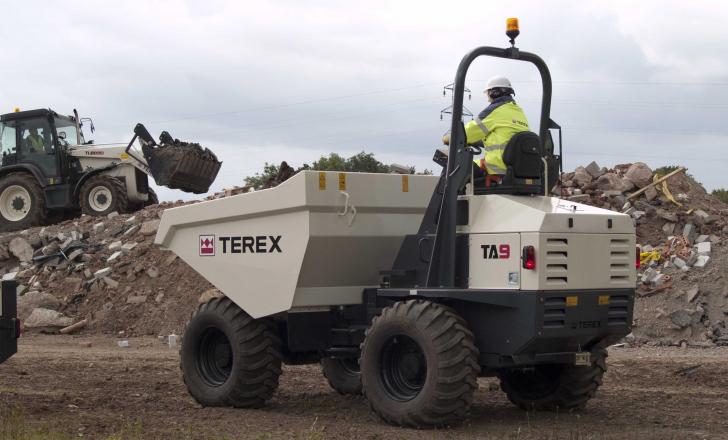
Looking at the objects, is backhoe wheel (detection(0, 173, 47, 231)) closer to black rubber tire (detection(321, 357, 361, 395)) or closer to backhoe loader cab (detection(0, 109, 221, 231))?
backhoe loader cab (detection(0, 109, 221, 231))

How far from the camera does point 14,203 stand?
24.4 meters

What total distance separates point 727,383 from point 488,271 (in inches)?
164

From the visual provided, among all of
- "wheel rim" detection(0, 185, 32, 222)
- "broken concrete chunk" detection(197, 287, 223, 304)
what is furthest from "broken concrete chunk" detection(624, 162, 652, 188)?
"wheel rim" detection(0, 185, 32, 222)

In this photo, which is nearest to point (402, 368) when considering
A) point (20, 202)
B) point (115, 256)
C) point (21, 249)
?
point (115, 256)

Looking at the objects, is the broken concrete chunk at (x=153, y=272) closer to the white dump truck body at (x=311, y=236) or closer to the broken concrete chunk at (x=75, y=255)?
the broken concrete chunk at (x=75, y=255)

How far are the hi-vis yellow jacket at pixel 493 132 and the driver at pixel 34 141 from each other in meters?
17.5

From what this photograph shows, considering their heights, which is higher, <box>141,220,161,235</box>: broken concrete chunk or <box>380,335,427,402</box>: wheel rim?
<box>141,220,161,235</box>: broken concrete chunk

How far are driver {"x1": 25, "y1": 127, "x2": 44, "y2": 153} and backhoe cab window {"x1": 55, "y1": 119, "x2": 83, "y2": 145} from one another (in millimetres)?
445

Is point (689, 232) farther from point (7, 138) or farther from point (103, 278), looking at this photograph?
point (7, 138)

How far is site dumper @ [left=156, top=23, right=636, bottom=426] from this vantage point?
7.67 meters

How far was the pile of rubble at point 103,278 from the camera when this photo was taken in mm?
18281

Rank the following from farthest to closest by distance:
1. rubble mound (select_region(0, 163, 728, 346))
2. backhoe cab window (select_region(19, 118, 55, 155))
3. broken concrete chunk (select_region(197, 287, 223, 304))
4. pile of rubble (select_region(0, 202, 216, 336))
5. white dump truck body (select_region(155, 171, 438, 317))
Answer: backhoe cab window (select_region(19, 118, 55, 155)), pile of rubble (select_region(0, 202, 216, 336)), broken concrete chunk (select_region(197, 287, 223, 304)), rubble mound (select_region(0, 163, 728, 346)), white dump truck body (select_region(155, 171, 438, 317))

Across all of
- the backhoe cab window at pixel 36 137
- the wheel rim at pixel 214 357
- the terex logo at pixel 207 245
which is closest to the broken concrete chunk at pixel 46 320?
the backhoe cab window at pixel 36 137

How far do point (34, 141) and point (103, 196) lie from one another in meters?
2.25
